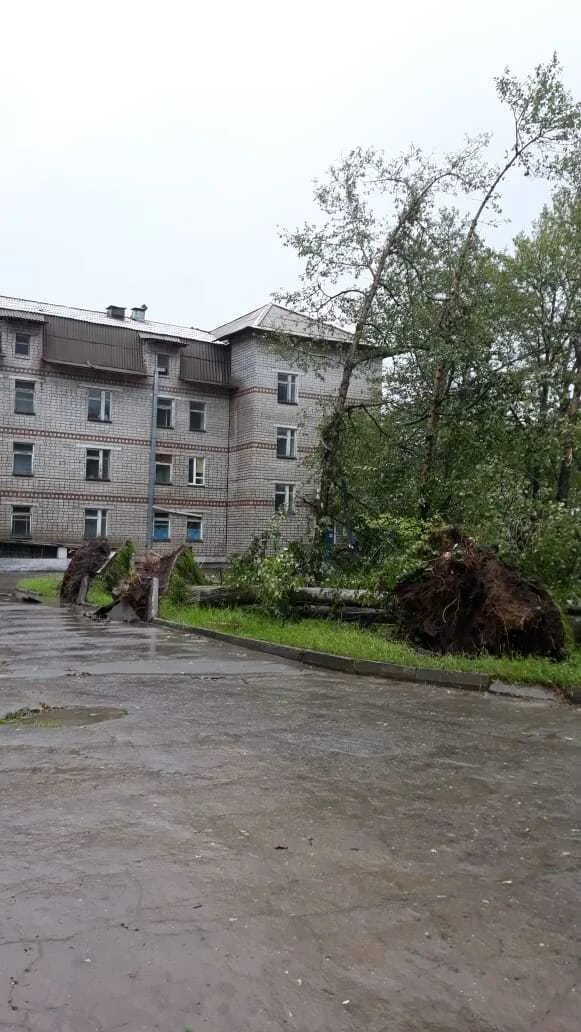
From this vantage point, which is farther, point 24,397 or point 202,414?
point 202,414

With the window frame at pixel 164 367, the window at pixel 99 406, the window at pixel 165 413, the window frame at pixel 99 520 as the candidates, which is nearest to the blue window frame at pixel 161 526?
the window frame at pixel 99 520

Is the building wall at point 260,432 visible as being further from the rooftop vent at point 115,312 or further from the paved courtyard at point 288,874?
the paved courtyard at point 288,874

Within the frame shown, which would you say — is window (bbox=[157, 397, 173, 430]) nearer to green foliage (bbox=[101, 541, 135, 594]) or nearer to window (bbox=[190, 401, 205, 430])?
window (bbox=[190, 401, 205, 430])

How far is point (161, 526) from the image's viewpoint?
42.4m

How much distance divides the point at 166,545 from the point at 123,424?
20.4 ft

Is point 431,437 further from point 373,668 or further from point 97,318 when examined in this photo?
point 97,318

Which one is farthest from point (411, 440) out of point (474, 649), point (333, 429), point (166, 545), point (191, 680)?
point (166, 545)

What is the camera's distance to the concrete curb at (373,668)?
9875 millimetres

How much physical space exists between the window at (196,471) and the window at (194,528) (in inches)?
68.7

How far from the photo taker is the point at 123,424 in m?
41.8

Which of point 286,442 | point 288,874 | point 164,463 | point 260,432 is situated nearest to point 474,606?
point 288,874

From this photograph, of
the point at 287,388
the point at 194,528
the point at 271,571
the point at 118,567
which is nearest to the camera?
the point at 271,571

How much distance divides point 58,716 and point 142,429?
35645mm

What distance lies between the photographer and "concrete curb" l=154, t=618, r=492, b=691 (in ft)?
32.4
